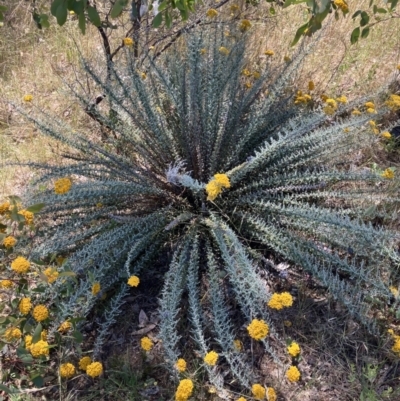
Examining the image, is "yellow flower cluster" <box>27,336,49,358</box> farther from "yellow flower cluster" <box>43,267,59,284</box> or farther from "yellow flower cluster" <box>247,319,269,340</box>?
"yellow flower cluster" <box>247,319,269,340</box>

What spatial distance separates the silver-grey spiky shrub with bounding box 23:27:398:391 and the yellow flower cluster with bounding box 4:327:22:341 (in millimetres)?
136

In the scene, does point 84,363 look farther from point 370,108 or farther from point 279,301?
point 370,108

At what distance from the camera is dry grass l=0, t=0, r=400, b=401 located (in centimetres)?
157

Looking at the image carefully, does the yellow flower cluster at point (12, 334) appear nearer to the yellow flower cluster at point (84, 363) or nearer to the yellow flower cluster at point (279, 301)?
the yellow flower cluster at point (84, 363)

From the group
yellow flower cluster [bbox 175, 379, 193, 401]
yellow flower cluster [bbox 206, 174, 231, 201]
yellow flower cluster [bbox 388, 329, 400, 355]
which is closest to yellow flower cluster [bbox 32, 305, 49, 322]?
yellow flower cluster [bbox 175, 379, 193, 401]

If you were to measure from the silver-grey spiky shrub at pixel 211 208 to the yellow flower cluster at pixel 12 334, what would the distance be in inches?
5.4

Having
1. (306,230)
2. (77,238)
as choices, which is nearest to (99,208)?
(77,238)

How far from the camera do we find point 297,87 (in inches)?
114

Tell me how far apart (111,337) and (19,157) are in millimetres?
1564

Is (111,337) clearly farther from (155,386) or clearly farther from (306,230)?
(306,230)

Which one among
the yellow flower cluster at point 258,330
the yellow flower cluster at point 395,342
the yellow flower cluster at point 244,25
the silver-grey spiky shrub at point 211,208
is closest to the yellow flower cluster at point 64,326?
the silver-grey spiky shrub at point 211,208

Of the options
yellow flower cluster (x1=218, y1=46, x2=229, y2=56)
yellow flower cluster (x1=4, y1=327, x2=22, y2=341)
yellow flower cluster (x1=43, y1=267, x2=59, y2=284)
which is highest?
yellow flower cluster (x1=218, y1=46, x2=229, y2=56)

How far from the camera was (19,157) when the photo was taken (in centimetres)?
279

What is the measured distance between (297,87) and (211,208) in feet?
4.54
